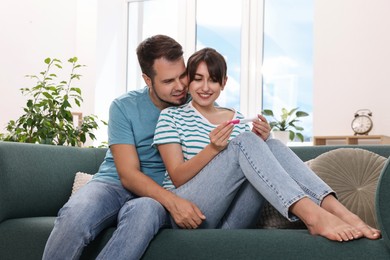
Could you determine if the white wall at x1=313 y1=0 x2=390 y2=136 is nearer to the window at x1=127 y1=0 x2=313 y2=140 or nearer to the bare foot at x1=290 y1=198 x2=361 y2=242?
the window at x1=127 y1=0 x2=313 y2=140

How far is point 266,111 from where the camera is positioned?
219 inches

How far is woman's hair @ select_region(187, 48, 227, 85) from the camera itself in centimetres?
194

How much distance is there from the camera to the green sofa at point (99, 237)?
4.80ft

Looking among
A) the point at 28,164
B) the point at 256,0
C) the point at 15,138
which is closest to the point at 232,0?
the point at 256,0

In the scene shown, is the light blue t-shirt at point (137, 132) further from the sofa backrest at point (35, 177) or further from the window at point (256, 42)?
the window at point (256, 42)

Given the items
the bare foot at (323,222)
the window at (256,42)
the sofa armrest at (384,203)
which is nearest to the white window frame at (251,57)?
the window at (256,42)

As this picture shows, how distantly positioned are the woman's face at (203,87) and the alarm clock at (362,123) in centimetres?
311

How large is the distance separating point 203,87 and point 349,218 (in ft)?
2.14

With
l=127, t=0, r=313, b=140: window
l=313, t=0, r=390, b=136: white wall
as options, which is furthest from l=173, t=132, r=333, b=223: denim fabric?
l=127, t=0, r=313, b=140: window

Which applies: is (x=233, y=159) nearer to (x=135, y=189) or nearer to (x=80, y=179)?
(x=135, y=189)

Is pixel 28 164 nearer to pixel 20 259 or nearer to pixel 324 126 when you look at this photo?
pixel 20 259

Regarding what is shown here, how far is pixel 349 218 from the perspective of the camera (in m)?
1.55

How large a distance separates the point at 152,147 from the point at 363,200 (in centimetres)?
70

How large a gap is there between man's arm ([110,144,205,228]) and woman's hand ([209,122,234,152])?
18 centimetres
